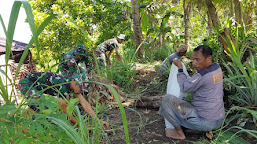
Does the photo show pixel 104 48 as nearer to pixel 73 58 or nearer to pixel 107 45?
pixel 107 45

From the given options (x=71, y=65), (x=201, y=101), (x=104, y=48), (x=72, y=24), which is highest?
(x=72, y=24)

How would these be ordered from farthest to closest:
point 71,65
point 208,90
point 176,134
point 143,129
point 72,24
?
point 72,24, point 71,65, point 143,129, point 176,134, point 208,90

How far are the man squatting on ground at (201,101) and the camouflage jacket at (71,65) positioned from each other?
1724 mm

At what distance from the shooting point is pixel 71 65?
349 centimetres

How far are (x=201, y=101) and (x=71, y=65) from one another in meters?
2.22

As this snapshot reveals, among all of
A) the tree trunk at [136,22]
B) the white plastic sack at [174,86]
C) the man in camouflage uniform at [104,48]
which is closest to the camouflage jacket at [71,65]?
the man in camouflage uniform at [104,48]

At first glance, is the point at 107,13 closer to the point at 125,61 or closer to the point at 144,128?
the point at 125,61

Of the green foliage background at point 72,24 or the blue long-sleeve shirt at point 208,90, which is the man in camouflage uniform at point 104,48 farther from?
the blue long-sleeve shirt at point 208,90

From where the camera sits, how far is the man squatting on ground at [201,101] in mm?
2105

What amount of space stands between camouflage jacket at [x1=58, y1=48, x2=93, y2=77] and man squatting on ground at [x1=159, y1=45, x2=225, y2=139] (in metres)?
1.72

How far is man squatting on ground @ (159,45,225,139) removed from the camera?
2105 mm

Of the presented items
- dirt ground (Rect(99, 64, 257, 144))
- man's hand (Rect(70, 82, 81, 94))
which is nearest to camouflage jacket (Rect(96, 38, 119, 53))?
dirt ground (Rect(99, 64, 257, 144))

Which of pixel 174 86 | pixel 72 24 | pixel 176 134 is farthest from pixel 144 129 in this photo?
pixel 72 24

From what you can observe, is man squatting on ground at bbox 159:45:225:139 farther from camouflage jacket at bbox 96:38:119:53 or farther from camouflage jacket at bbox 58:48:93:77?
camouflage jacket at bbox 96:38:119:53
